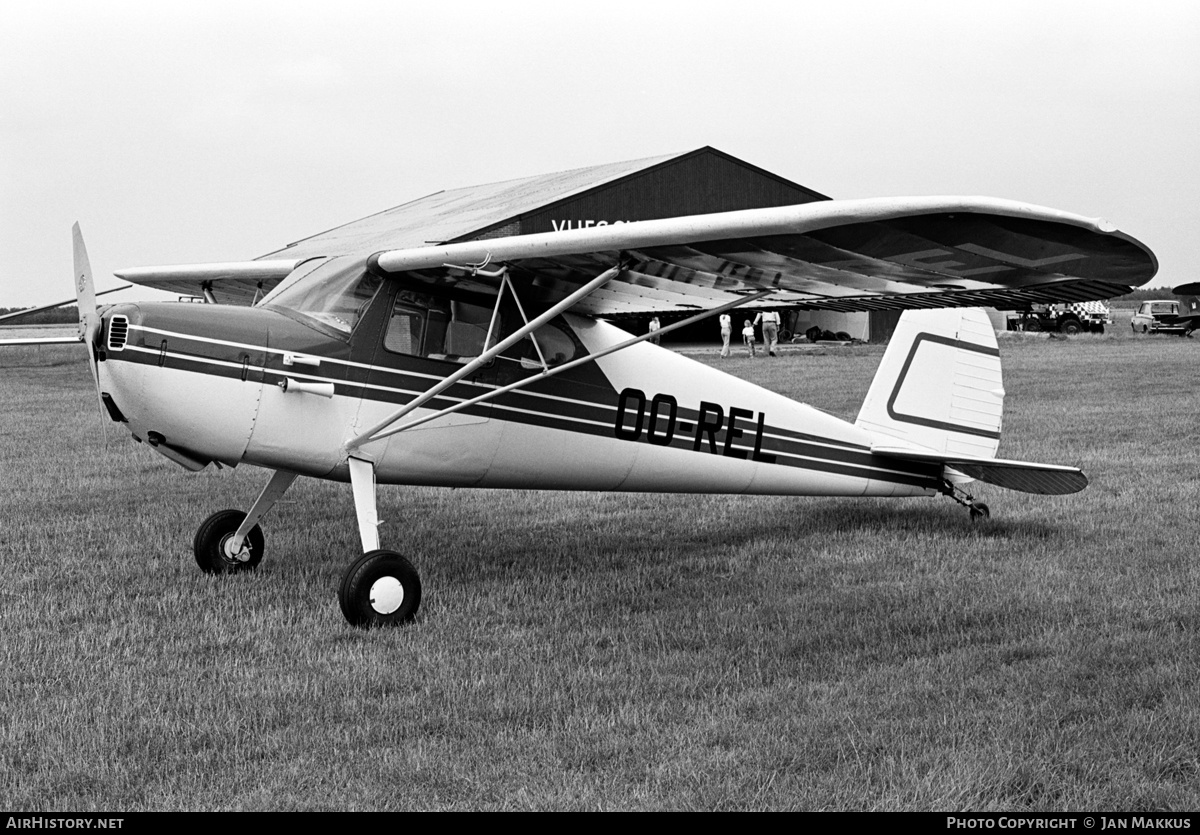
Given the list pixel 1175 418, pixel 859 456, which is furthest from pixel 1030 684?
pixel 1175 418

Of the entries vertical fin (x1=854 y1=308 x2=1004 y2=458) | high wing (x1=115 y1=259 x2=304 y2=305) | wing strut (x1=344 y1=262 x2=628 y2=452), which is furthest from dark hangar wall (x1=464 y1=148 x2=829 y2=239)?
wing strut (x1=344 y1=262 x2=628 y2=452)

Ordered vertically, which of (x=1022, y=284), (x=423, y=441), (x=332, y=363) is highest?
(x=1022, y=284)

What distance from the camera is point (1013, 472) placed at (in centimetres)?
754

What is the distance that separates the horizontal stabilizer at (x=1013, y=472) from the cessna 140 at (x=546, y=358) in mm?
17

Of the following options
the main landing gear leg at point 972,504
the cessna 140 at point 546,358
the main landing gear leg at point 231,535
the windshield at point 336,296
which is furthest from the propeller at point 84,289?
the main landing gear leg at point 972,504

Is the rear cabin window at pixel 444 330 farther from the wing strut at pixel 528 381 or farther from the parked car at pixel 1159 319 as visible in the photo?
the parked car at pixel 1159 319

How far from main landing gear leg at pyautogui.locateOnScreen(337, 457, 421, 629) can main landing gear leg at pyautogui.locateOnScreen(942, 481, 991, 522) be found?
431 centimetres

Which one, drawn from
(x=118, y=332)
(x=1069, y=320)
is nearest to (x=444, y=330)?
(x=118, y=332)

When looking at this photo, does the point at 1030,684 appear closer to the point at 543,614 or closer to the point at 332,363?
the point at 543,614

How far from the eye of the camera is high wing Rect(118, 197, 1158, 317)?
4.52m

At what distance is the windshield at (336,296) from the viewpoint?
6148 mm

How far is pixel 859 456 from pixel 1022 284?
2.80m

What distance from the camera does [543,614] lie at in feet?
19.3

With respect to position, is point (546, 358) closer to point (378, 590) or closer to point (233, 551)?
point (378, 590)
